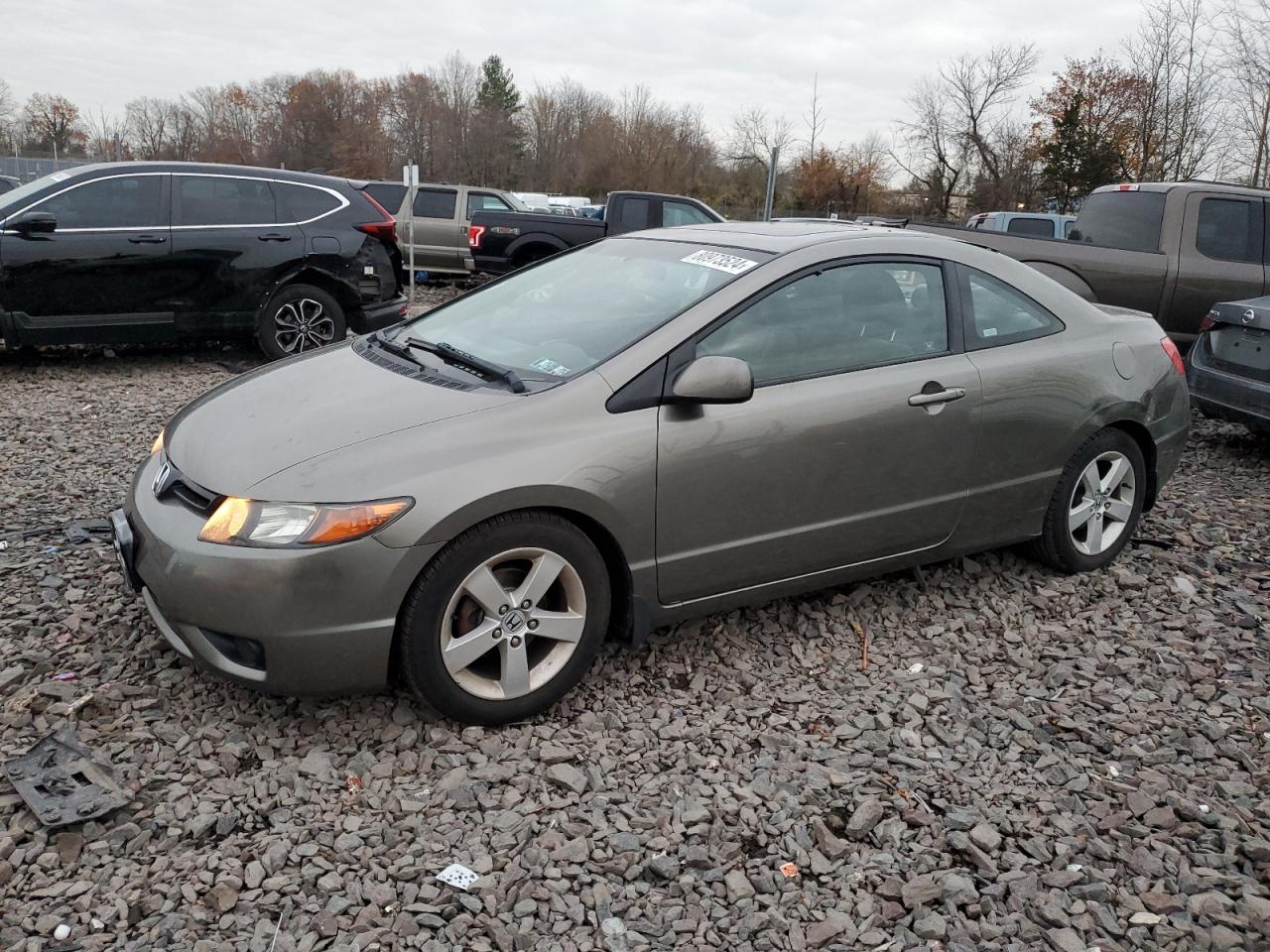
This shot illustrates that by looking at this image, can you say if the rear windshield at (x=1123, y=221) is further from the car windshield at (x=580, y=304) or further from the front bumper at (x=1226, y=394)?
the car windshield at (x=580, y=304)

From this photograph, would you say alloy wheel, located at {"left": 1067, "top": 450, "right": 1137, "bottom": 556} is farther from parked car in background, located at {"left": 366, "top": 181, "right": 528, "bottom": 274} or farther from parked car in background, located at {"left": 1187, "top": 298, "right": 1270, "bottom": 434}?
parked car in background, located at {"left": 366, "top": 181, "right": 528, "bottom": 274}

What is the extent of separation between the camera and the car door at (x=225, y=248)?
8000 mm

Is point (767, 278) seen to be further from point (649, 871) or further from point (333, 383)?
point (649, 871)

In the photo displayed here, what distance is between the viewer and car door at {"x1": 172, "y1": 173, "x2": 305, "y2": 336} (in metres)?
8.00

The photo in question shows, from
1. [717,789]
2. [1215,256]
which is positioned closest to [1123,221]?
[1215,256]

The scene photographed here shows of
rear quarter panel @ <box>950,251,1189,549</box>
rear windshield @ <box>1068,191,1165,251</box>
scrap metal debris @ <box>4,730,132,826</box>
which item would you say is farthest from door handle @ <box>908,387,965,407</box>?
rear windshield @ <box>1068,191,1165,251</box>

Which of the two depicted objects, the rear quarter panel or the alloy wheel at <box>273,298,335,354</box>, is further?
the alloy wheel at <box>273,298,335,354</box>

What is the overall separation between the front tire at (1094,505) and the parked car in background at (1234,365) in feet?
8.40

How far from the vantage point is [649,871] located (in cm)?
266

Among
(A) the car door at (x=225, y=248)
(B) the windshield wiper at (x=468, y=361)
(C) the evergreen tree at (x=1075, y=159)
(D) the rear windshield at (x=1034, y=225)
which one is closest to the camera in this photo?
(B) the windshield wiper at (x=468, y=361)

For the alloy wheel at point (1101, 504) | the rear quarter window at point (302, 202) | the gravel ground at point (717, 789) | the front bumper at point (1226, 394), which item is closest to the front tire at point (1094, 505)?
the alloy wheel at point (1101, 504)

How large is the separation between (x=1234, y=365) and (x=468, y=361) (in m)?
5.65

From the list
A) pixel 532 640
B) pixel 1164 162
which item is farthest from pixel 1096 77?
pixel 532 640

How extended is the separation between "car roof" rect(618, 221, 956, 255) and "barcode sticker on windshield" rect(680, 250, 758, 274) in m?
0.11
